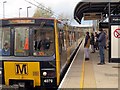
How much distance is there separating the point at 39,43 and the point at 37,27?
0.55 m

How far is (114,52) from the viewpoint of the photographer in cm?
1897

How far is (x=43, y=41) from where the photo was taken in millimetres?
12312

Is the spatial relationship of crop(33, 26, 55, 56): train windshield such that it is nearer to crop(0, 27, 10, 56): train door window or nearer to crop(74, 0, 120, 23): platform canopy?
crop(0, 27, 10, 56): train door window

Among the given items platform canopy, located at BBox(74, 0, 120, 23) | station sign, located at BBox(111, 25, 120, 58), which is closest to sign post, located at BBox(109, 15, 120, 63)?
station sign, located at BBox(111, 25, 120, 58)

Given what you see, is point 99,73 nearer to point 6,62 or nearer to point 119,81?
point 119,81

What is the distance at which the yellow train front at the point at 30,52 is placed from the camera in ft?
39.2

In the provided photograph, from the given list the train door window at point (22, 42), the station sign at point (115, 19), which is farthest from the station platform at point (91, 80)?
the station sign at point (115, 19)

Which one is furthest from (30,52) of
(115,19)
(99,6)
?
(99,6)

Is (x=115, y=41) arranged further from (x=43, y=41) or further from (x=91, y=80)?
(x=43, y=41)

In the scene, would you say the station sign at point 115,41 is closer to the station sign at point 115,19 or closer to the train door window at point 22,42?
the station sign at point 115,19

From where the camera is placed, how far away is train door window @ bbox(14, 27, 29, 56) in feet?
39.8

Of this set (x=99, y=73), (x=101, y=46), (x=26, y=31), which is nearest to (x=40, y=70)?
(x=26, y=31)

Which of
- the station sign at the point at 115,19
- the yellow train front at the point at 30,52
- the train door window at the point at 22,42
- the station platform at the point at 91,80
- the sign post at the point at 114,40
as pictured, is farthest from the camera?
the sign post at the point at 114,40

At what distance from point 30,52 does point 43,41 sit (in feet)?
1.97
